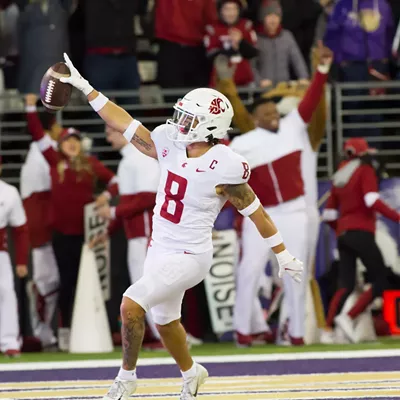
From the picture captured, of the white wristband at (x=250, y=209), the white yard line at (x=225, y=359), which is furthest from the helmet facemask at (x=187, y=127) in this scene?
the white yard line at (x=225, y=359)

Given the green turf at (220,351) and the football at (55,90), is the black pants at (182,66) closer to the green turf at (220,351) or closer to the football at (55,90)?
the green turf at (220,351)

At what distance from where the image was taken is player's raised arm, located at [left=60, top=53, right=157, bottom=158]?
7629mm

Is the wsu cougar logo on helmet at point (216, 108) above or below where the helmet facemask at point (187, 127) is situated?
above

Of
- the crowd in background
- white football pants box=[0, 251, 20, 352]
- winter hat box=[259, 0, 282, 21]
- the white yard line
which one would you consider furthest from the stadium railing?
white football pants box=[0, 251, 20, 352]

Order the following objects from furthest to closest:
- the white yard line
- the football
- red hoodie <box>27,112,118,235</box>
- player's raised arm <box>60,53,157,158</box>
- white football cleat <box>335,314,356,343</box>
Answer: red hoodie <box>27,112,118,235</box>, white football cleat <box>335,314,356,343</box>, the white yard line, the football, player's raised arm <box>60,53,157,158</box>

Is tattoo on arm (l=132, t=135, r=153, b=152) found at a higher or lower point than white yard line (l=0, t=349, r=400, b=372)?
higher

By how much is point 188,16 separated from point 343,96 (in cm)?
172

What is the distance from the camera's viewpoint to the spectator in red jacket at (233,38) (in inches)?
505

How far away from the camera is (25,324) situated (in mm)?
12570

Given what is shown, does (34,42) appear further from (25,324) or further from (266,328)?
(266,328)

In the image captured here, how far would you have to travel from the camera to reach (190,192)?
7.30 meters

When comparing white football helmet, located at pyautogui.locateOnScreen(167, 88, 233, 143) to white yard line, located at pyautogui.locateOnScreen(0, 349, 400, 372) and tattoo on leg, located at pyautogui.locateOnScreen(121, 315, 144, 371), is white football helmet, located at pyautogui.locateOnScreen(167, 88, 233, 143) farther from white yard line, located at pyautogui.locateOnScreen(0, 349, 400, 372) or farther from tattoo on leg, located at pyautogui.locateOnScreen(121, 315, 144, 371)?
Result: white yard line, located at pyautogui.locateOnScreen(0, 349, 400, 372)

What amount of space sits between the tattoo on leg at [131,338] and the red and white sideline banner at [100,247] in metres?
4.89

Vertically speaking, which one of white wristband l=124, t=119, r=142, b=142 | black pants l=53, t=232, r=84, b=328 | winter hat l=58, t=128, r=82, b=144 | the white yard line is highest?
white wristband l=124, t=119, r=142, b=142
